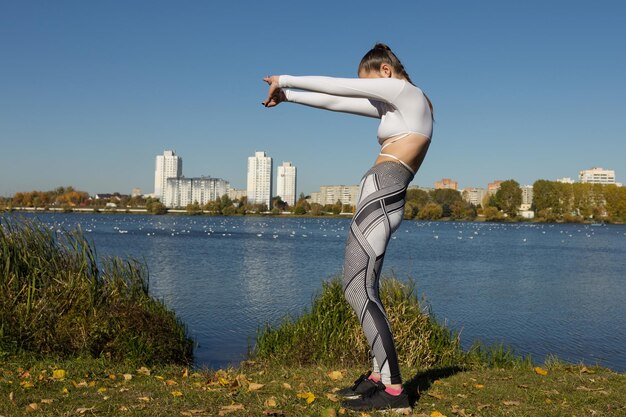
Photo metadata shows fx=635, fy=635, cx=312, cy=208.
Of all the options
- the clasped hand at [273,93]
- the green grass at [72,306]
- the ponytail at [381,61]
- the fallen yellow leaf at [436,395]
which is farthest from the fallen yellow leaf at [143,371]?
the ponytail at [381,61]

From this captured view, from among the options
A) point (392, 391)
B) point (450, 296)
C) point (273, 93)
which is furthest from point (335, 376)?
point (450, 296)

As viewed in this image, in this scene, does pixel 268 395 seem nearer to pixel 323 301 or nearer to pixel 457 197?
pixel 323 301

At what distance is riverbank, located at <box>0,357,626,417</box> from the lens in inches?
185

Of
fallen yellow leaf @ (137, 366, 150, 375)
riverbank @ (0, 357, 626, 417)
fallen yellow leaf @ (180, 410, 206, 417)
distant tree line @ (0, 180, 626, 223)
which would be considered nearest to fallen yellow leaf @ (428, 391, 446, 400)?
riverbank @ (0, 357, 626, 417)

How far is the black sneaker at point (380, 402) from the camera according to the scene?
4527 mm

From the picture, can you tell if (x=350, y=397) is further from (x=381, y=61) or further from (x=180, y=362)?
(x=180, y=362)

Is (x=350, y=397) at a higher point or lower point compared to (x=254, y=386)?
higher

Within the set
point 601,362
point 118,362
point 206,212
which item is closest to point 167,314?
point 118,362

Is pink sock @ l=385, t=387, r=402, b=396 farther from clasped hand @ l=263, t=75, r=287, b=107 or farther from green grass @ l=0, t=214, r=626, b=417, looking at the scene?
clasped hand @ l=263, t=75, r=287, b=107

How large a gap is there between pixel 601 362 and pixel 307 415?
1149 cm

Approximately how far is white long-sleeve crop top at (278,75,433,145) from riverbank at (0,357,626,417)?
2045 mm

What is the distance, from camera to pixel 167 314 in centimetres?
1044

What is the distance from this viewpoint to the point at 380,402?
453 centimetres

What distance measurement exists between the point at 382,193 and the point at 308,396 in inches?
68.3
